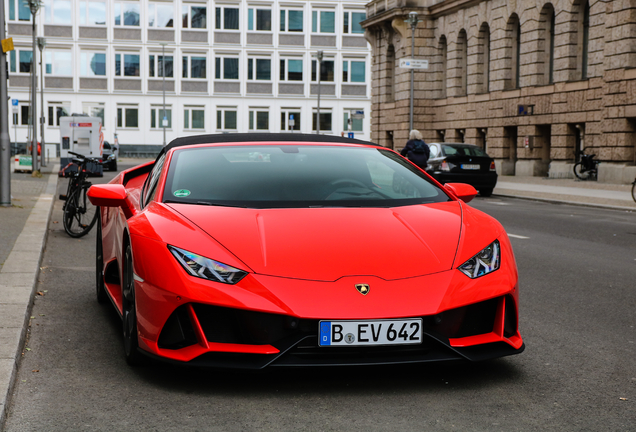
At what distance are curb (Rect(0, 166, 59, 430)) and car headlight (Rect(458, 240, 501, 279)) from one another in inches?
86.9

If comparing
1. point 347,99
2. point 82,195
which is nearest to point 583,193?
point 82,195

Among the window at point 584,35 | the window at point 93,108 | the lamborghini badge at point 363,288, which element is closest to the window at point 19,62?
the window at point 93,108

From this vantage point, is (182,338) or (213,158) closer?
A: (182,338)

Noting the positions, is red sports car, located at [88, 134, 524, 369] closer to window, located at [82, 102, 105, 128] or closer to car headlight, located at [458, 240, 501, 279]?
car headlight, located at [458, 240, 501, 279]

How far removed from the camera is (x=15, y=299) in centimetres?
604

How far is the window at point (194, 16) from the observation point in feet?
223

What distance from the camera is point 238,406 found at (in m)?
3.84

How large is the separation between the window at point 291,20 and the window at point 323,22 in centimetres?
107

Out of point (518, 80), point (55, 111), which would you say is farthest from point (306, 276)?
point (55, 111)

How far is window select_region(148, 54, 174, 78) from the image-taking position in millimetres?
67188

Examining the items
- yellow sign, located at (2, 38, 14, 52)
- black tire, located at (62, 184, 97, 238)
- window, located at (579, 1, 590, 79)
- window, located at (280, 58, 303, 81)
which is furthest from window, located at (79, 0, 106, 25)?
black tire, located at (62, 184, 97, 238)

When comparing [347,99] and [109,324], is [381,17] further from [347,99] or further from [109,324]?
[109,324]

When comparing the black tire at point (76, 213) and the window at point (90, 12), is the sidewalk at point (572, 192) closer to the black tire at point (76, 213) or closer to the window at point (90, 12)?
the black tire at point (76, 213)

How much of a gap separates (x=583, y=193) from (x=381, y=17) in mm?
26328
